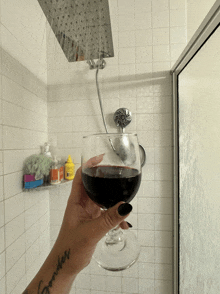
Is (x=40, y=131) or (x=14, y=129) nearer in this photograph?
(x=14, y=129)

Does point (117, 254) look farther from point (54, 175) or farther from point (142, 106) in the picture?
point (142, 106)

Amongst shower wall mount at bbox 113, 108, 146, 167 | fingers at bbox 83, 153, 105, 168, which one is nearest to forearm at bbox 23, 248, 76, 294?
fingers at bbox 83, 153, 105, 168

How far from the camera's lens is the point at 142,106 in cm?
105

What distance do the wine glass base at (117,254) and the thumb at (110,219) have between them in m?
0.08

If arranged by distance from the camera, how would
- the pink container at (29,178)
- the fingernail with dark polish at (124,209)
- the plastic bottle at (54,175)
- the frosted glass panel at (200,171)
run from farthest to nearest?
the plastic bottle at (54,175) < the pink container at (29,178) < the frosted glass panel at (200,171) < the fingernail with dark polish at (124,209)

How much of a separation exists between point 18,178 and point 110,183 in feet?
2.07

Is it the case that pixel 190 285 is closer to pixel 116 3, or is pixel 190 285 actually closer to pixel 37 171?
pixel 37 171

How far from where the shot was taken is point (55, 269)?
1.40ft

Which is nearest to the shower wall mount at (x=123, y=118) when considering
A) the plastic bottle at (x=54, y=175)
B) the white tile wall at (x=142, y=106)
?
the white tile wall at (x=142, y=106)

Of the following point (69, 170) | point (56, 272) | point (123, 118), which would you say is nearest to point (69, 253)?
point (56, 272)

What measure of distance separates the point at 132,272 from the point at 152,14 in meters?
1.58

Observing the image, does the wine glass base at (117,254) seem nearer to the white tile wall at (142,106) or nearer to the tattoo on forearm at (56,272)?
the tattoo on forearm at (56,272)

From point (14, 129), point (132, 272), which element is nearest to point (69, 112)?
point (14, 129)

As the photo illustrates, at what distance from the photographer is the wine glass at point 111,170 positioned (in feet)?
1.15
